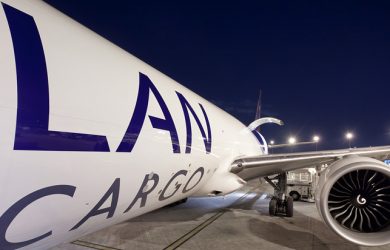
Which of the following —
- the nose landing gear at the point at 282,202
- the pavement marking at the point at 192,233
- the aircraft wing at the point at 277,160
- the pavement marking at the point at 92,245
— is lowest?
the pavement marking at the point at 92,245

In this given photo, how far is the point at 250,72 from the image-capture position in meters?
78.9

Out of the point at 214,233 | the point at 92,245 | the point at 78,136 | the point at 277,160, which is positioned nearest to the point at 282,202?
the point at 277,160

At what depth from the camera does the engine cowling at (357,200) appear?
4.38m

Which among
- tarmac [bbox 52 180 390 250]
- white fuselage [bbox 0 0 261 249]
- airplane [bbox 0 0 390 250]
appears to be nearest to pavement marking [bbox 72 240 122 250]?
tarmac [bbox 52 180 390 250]

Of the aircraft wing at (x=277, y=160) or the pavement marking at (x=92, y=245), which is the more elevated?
the aircraft wing at (x=277, y=160)

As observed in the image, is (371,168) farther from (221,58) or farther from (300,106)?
(300,106)

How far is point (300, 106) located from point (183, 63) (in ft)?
158

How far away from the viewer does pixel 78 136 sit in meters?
2.15

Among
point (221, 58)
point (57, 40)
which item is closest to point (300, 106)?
point (221, 58)

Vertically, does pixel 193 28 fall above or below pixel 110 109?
above

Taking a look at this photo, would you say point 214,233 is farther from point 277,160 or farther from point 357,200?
point 357,200

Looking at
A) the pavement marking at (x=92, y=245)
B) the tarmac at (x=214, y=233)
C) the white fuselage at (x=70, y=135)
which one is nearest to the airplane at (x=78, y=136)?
the white fuselage at (x=70, y=135)

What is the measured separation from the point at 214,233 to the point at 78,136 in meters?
5.23

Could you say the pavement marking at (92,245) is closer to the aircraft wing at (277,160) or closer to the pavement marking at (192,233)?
the pavement marking at (192,233)
